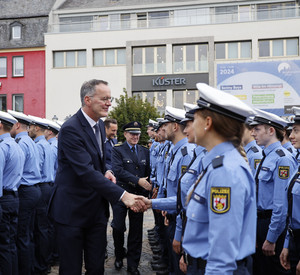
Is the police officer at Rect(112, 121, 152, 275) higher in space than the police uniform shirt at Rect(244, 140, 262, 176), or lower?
lower

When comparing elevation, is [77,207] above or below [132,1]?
below

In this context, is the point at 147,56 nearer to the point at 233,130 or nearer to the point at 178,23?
the point at 178,23

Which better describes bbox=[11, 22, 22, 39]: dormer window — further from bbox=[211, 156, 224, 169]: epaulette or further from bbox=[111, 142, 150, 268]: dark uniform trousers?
bbox=[211, 156, 224, 169]: epaulette

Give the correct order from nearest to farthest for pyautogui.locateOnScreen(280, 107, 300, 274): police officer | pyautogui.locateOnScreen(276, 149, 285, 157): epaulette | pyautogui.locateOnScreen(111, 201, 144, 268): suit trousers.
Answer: pyautogui.locateOnScreen(280, 107, 300, 274): police officer, pyautogui.locateOnScreen(276, 149, 285, 157): epaulette, pyautogui.locateOnScreen(111, 201, 144, 268): suit trousers

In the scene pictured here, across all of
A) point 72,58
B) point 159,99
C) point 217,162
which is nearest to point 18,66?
point 72,58

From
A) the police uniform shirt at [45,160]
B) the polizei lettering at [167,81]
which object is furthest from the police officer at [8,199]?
the polizei lettering at [167,81]

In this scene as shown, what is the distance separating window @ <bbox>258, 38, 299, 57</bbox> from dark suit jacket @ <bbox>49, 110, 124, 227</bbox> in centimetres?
2958

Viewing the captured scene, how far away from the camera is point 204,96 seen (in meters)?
2.43

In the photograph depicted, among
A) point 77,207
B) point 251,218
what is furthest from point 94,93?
point 251,218

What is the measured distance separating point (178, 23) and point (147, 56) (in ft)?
11.7

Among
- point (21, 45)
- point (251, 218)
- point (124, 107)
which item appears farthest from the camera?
point (21, 45)

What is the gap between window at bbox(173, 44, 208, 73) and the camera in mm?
31734

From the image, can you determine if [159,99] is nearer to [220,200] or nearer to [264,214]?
[264,214]

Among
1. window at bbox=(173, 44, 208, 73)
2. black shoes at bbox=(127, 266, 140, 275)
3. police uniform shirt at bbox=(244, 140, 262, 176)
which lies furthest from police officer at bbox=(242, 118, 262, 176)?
window at bbox=(173, 44, 208, 73)
